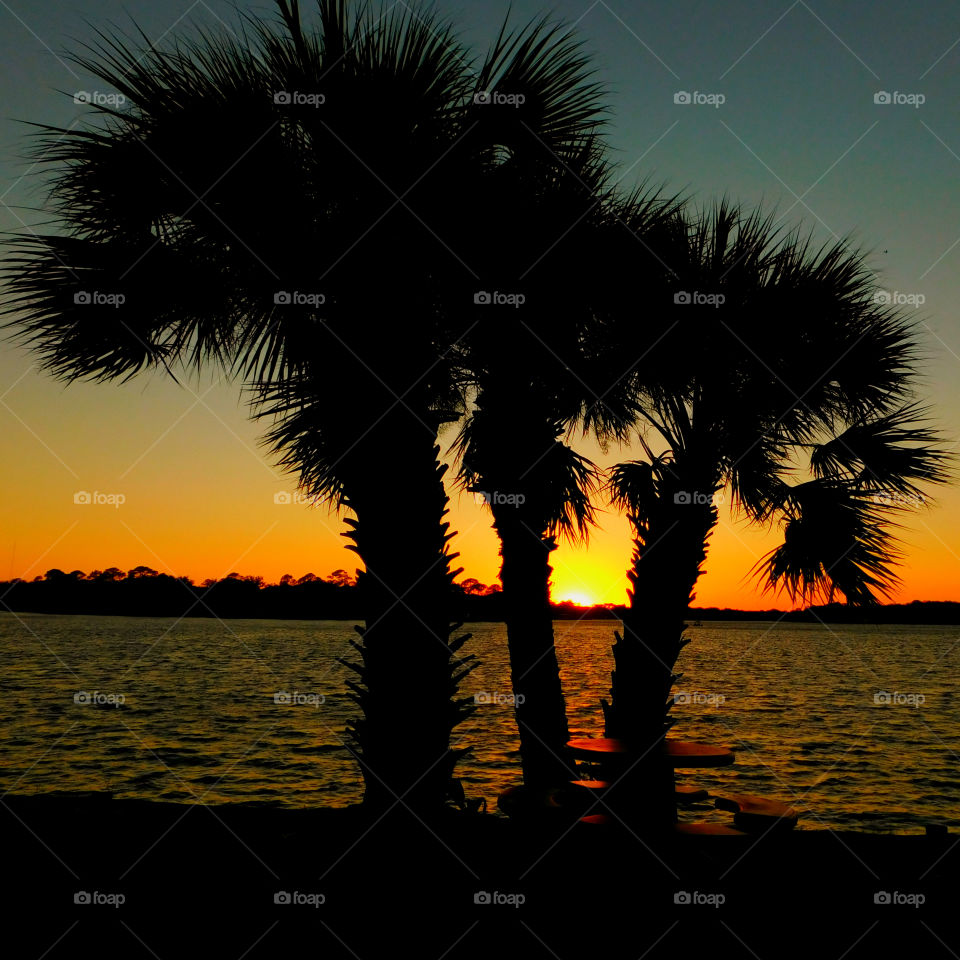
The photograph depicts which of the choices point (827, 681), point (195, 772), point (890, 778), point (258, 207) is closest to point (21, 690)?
point (195, 772)

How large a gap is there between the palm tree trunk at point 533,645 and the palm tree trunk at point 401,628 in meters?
2.35

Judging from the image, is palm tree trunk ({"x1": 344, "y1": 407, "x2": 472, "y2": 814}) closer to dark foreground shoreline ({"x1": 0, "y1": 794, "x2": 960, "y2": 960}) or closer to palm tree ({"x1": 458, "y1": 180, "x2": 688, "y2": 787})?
dark foreground shoreline ({"x1": 0, "y1": 794, "x2": 960, "y2": 960})

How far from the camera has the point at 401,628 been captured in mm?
5230

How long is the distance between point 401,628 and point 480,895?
1.92 metres

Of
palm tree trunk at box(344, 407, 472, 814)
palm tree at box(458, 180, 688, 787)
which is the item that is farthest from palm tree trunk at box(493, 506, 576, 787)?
palm tree trunk at box(344, 407, 472, 814)

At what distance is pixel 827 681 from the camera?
53.2m

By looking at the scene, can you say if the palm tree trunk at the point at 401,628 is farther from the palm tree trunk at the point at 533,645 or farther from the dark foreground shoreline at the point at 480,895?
the palm tree trunk at the point at 533,645

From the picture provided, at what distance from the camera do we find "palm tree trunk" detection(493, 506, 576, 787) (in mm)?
7668

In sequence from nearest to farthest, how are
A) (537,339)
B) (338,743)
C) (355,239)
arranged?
(355,239), (537,339), (338,743)

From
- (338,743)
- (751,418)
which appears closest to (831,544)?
(751,418)

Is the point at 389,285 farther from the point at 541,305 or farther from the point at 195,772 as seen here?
the point at 195,772

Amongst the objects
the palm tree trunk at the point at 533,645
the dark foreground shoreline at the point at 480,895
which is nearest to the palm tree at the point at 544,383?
the palm tree trunk at the point at 533,645

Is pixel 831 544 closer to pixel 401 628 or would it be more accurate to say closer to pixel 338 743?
pixel 401 628

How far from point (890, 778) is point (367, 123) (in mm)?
21001
